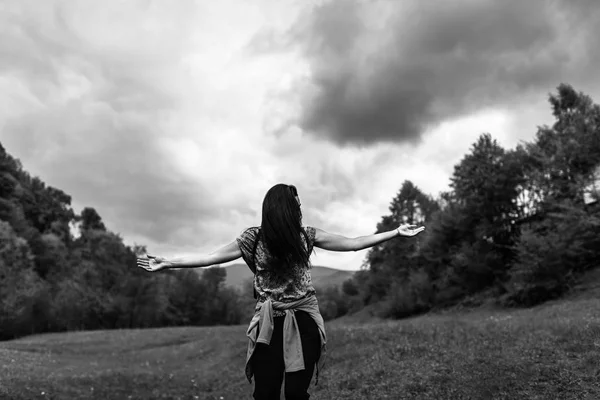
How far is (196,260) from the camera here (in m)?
5.27

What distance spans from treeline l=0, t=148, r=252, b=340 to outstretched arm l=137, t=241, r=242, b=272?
51145mm

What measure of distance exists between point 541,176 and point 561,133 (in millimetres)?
8523

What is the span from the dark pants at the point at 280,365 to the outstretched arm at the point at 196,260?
0.86m

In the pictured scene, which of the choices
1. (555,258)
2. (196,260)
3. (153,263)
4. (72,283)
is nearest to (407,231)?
(196,260)

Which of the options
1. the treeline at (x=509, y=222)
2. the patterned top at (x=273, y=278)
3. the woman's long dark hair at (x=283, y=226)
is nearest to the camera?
the woman's long dark hair at (x=283, y=226)

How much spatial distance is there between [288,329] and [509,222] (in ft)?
185

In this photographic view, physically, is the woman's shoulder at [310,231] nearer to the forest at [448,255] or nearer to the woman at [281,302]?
the woman at [281,302]

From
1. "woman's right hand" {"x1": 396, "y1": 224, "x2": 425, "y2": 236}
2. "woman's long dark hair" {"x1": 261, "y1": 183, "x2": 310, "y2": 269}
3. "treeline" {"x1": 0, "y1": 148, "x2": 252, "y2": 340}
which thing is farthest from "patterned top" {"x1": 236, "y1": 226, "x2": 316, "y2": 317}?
"treeline" {"x1": 0, "y1": 148, "x2": 252, "y2": 340}

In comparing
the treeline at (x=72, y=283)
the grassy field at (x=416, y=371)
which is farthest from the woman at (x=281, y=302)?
the treeline at (x=72, y=283)

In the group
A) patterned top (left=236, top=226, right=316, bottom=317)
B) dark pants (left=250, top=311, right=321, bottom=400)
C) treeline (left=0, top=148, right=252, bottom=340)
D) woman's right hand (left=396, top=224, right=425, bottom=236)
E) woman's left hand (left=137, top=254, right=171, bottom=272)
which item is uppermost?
treeline (left=0, top=148, right=252, bottom=340)

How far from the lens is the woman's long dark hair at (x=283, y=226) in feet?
15.2

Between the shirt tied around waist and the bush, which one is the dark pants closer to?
the shirt tied around waist

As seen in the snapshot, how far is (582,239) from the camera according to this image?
1734 inches

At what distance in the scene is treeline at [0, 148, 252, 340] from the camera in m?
59.5
